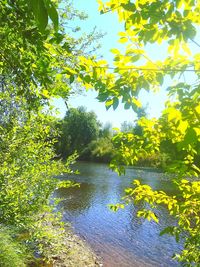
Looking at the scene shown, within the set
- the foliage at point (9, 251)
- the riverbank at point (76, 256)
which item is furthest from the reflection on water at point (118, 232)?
the foliage at point (9, 251)

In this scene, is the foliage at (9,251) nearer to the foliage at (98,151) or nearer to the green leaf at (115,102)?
the green leaf at (115,102)

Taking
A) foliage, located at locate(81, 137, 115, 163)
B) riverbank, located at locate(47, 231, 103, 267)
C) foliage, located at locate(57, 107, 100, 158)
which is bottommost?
riverbank, located at locate(47, 231, 103, 267)

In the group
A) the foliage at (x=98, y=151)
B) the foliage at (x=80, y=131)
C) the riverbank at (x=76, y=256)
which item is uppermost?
the foliage at (x=80, y=131)

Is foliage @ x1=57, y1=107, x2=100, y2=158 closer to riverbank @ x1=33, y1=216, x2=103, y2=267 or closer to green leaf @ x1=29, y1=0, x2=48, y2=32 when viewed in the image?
riverbank @ x1=33, y1=216, x2=103, y2=267

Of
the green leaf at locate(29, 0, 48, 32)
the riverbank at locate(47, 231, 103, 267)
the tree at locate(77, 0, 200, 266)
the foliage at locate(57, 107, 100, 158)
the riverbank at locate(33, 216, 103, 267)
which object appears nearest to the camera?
the green leaf at locate(29, 0, 48, 32)

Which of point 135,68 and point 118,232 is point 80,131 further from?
point 135,68

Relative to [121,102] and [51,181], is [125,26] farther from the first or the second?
[51,181]

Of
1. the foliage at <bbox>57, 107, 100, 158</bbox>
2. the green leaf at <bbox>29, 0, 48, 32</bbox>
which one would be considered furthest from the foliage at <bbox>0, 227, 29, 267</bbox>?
the foliage at <bbox>57, 107, 100, 158</bbox>

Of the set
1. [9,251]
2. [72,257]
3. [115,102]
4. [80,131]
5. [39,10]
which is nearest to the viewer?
[39,10]

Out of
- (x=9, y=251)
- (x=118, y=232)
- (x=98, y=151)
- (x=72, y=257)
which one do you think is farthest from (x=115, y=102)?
(x=98, y=151)

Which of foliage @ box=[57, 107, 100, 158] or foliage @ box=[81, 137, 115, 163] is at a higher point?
foliage @ box=[57, 107, 100, 158]

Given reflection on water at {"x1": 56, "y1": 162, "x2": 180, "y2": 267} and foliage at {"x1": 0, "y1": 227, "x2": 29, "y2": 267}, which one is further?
reflection on water at {"x1": 56, "y1": 162, "x2": 180, "y2": 267}

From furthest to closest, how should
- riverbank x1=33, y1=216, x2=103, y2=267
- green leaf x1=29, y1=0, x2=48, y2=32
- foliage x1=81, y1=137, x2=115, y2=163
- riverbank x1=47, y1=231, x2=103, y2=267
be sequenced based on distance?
foliage x1=81, y1=137, x2=115, y2=163 < riverbank x1=47, y1=231, x2=103, y2=267 < riverbank x1=33, y1=216, x2=103, y2=267 < green leaf x1=29, y1=0, x2=48, y2=32

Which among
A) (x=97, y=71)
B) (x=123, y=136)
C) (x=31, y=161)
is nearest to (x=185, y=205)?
(x=123, y=136)
